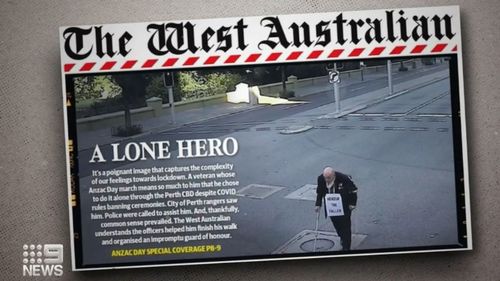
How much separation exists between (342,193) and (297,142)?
445 mm

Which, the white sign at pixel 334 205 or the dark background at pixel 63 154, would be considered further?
the dark background at pixel 63 154

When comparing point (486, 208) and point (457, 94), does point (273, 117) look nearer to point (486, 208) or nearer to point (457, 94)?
point (457, 94)

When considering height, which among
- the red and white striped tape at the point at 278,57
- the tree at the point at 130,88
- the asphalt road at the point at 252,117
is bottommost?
the asphalt road at the point at 252,117

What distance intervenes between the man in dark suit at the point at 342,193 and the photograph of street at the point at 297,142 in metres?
0.03

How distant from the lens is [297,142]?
10.3 ft

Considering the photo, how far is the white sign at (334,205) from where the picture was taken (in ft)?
10.1

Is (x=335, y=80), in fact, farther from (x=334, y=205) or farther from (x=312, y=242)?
(x=312, y=242)

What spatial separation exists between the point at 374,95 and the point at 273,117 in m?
0.69

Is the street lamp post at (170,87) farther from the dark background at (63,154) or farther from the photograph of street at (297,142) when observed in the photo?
the dark background at (63,154)

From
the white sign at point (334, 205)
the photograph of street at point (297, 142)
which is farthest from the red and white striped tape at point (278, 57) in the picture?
the white sign at point (334, 205)

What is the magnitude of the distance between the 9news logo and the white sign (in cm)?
185

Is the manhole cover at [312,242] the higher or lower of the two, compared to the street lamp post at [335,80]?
lower

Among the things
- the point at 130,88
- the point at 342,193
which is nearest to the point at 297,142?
the point at 342,193

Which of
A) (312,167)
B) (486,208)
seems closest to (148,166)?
(312,167)
